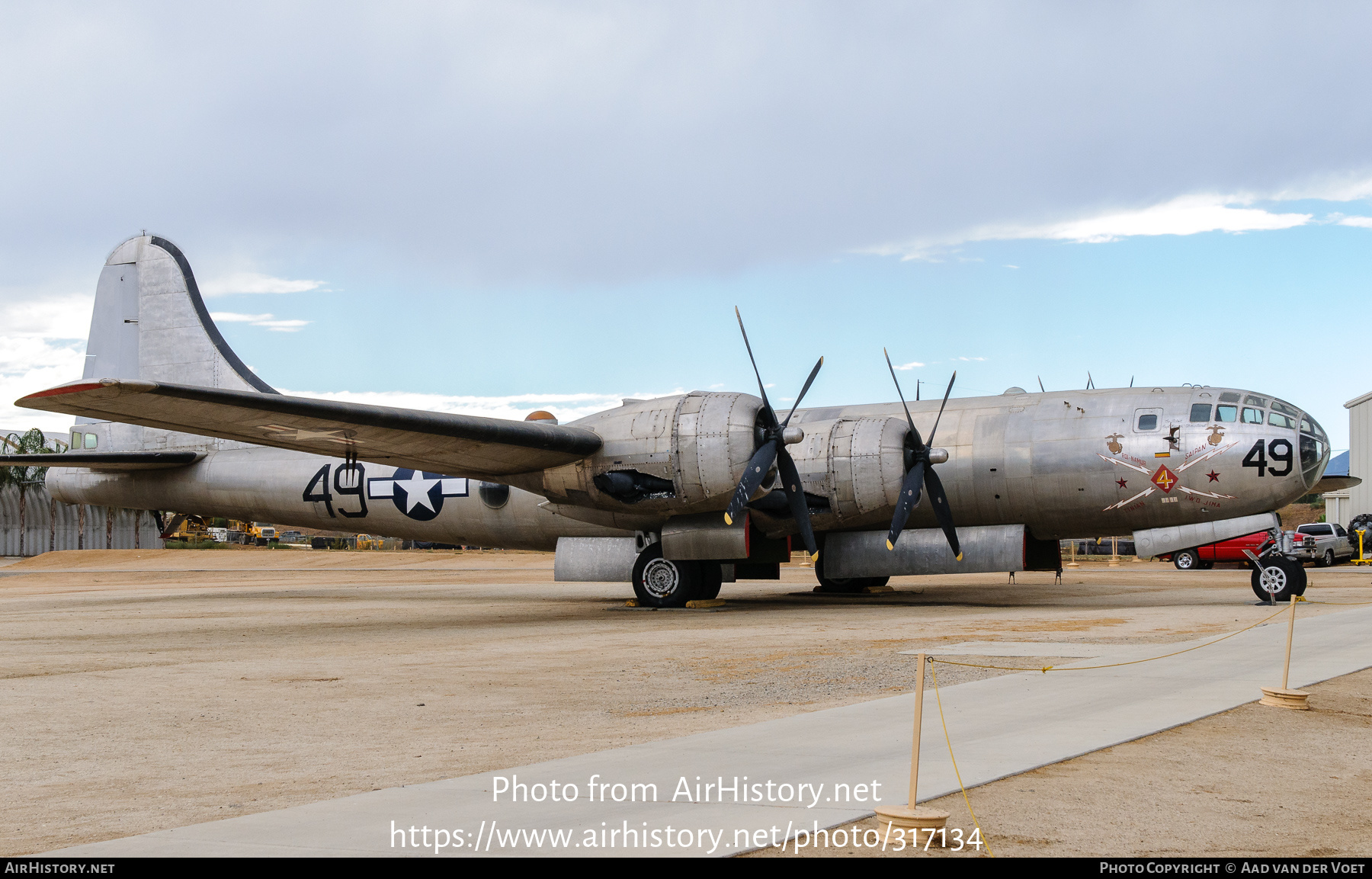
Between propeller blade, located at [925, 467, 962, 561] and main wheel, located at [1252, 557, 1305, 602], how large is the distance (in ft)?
17.7

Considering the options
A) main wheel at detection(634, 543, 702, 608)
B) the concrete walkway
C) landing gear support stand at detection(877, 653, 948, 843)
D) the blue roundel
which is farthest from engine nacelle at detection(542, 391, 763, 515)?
landing gear support stand at detection(877, 653, 948, 843)

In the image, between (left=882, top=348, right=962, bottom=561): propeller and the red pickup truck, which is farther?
the red pickup truck

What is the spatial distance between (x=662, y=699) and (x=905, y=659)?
3.74 meters

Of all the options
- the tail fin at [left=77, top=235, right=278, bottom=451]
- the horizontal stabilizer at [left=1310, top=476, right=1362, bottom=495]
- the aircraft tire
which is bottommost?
the aircraft tire

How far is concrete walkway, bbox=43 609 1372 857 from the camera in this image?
483cm

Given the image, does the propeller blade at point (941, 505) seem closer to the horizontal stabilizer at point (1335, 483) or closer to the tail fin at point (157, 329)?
the horizontal stabilizer at point (1335, 483)

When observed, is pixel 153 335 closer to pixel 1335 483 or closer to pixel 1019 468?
pixel 1019 468

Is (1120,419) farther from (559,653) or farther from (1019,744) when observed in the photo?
(1019,744)

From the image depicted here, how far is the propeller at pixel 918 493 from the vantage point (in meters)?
20.1

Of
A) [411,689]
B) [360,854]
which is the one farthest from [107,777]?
[411,689]

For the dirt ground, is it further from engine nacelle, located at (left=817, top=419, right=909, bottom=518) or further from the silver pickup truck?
the silver pickup truck

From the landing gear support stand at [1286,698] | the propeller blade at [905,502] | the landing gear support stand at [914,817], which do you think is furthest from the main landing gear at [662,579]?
the landing gear support stand at [914,817]

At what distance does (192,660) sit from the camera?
1317cm

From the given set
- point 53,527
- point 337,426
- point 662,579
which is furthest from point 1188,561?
point 53,527
